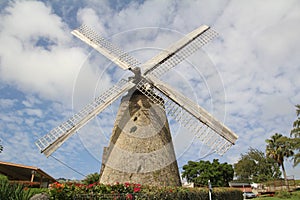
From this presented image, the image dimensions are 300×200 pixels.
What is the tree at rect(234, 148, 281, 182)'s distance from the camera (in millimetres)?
53531

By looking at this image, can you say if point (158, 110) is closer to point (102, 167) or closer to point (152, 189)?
point (102, 167)

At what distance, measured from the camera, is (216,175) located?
3541cm

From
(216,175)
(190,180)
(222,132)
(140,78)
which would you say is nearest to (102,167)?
(140,78)

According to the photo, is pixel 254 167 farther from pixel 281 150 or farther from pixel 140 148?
pixel 140 148

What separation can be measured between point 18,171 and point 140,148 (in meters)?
12.2

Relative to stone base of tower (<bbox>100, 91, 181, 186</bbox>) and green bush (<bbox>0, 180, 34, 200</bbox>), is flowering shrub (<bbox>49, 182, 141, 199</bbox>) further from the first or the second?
stone base of tower (<bbox>100, 91, 181, 186</bbox>)

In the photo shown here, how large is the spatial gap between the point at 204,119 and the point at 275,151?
90.6 feet

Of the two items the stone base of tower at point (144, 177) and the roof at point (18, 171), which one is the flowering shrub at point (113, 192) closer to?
the stone base of tower at point (144, 177)

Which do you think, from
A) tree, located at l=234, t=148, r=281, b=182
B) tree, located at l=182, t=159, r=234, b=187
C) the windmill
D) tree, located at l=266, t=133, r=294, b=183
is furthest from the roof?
tree, located at l=234, t=148, r=281, b=182

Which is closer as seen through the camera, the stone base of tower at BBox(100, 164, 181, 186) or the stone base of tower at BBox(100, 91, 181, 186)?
the stone base of tower at BBox(100, 164, 181, 186)

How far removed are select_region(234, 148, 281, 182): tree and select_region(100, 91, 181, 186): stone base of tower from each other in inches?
1830

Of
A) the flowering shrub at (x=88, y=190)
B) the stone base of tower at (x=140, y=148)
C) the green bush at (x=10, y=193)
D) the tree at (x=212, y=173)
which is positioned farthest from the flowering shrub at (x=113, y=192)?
the tree at (x=212, y=173)

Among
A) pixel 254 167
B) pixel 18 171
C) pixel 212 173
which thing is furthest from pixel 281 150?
pixel 18 171

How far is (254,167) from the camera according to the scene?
5531 centimetres
